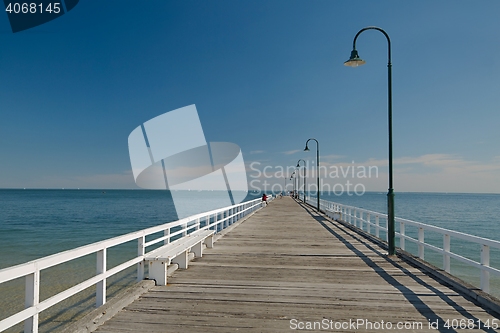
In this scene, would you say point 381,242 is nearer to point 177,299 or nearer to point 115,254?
point 177,299

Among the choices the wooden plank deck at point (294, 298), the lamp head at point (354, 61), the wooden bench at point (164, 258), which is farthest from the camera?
the lamp head at point (354, 61)

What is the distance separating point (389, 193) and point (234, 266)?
4502 millimetres

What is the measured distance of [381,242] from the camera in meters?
10.7

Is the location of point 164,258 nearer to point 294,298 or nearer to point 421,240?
point 294,298

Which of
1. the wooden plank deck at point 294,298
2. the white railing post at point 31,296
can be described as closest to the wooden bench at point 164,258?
the wooden plank deck at point 294,298

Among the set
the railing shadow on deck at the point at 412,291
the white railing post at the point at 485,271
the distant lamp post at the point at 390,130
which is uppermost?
the distant lamp post at the point at 390,130

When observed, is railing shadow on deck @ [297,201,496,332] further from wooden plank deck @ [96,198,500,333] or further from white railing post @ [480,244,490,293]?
white railing post @ [480,244,490,293]

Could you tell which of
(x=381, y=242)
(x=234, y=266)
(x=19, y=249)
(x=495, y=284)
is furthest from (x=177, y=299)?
(x=19, y=249)

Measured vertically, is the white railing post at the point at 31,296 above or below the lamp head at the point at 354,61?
below

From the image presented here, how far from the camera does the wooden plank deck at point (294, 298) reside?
4266 millimetres

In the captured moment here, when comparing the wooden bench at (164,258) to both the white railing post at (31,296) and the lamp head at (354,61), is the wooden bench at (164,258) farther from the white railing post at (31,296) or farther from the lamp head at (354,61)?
the lamp head at (354,61)

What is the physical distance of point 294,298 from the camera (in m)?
5.32

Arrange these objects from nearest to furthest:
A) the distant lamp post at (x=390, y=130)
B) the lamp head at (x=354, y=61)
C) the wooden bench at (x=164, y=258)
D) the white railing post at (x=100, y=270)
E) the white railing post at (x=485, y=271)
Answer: the white railing post at (x=100, y=270) < the white railing post at (x=485, y=271) < the wooden bench at (x=164, y=258) < the distant lamp post at (x=390, y=130) < the lamp head at (x=354, y=61)

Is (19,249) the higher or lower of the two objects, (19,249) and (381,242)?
the lower
